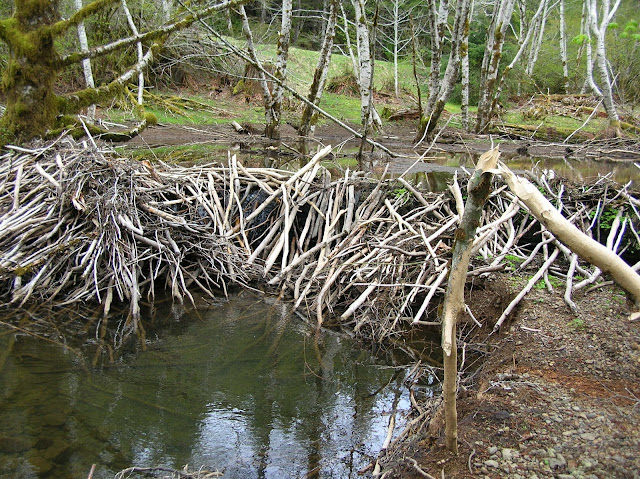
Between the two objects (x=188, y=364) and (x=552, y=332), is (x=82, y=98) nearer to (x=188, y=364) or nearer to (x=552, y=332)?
(x=188, y=364)

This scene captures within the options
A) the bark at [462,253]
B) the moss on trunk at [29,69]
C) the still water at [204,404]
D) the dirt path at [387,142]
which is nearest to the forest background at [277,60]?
the moss on trunk at [29,69]

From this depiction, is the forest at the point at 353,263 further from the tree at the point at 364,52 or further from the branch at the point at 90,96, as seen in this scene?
the tree at the point at 364,52

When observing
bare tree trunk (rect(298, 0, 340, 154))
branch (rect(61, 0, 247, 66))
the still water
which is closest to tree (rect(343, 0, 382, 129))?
bare tree trunk (rect(298, 0, 340, 154))

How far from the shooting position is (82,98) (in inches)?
330

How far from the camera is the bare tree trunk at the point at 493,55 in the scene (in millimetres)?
16616

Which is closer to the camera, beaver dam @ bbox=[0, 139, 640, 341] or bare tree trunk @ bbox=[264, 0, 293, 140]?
beaver dam @ bbox=[0, 139, 640, 341]

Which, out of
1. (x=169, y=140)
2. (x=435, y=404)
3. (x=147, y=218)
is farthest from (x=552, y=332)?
(x=169, y=140)

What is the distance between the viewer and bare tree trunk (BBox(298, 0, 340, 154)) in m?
12.9

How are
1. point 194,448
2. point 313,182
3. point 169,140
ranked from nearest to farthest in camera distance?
point 194,448 < point 313,182 < point 169,140

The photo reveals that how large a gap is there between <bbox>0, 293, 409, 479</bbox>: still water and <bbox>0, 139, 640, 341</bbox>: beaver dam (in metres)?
0.60

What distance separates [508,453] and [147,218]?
4.80 meters

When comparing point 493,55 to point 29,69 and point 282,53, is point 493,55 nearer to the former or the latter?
point 282,53

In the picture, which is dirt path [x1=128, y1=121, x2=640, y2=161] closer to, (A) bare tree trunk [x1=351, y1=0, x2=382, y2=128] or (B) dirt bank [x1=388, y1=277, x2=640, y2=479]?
(A) bare tree trunk [x1=351, y1=0, x2=382, y2=128]

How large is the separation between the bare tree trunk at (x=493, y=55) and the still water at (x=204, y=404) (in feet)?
43.5
